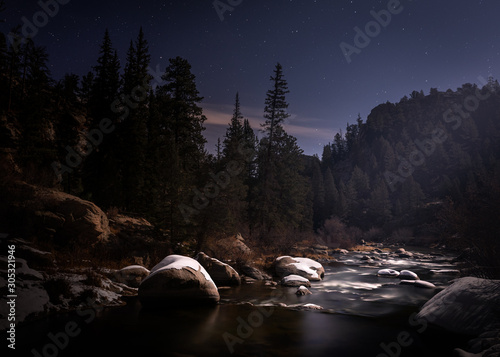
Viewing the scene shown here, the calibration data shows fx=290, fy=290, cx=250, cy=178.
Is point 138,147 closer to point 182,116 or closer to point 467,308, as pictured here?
point 182,116

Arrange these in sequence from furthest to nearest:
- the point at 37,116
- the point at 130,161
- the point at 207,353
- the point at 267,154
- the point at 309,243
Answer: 1. the point at 309,243
2. the point at 267,154
3. the point at 130,161
4. the point at 37,116
5. the point at 207,353

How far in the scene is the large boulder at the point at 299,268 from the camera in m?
17.8

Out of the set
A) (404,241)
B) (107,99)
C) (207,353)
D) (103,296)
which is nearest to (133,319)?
(103,296)

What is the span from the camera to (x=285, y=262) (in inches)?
747

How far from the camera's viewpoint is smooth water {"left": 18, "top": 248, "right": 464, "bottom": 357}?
6855 mm

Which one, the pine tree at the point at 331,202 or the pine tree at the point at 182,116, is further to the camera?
the pine tree at the point at 331,202

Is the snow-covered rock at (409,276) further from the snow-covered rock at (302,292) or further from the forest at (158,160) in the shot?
the snow-covered rock at (302,292)

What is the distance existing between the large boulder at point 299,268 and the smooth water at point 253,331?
18.6 ft

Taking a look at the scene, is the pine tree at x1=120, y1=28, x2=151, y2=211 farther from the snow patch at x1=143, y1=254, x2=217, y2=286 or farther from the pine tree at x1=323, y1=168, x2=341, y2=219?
the pine tree at x1=323, y1=168, x2=341, y2=219

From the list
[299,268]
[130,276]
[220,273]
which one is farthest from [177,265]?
[299,268]

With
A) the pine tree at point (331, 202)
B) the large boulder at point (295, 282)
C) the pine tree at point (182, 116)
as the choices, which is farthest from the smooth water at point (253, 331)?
the pine tree at point (331, 202)

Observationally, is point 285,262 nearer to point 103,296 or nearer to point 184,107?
point 103,296

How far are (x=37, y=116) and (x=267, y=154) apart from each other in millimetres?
22897

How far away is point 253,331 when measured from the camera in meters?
8.16
